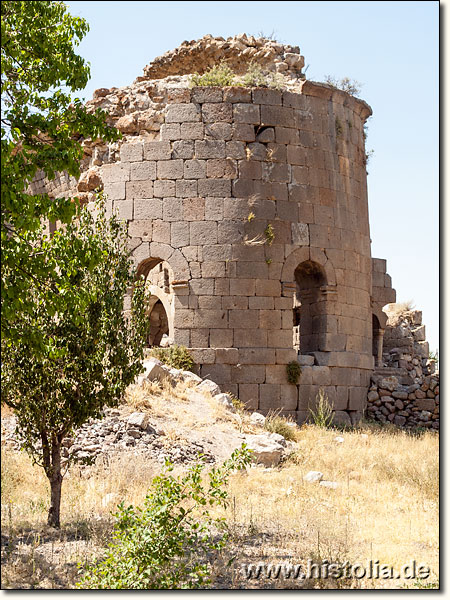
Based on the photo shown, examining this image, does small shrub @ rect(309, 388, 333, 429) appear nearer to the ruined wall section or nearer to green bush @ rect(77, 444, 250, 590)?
the ruined wall section

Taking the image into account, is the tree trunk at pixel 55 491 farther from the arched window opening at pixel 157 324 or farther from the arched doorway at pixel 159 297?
the arched window opening at pixel 157 324

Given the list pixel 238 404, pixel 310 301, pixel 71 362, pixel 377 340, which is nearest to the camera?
pixel 71 362

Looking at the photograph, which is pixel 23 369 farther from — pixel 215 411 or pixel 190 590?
pixel 215 411

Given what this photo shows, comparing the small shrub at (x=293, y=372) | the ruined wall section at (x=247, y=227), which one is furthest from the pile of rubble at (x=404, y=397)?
the small shrub at (x=293, y=372)

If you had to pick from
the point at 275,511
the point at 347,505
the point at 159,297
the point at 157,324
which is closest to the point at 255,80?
the point at 159,297

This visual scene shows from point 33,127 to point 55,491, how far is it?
3.61m

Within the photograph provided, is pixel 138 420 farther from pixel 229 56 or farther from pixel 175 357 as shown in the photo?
pixel 229 56

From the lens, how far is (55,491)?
7.50m

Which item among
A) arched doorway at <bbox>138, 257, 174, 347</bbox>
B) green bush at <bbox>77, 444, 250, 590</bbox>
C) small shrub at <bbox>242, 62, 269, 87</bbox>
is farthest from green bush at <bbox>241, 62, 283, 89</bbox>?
green bush at <bbox>77, 444, 250, 590</bbox>

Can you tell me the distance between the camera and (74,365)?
7.41 m

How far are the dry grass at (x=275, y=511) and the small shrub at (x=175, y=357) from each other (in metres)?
1.44

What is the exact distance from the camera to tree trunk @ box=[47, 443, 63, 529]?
736cm

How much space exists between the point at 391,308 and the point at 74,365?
45.4ft

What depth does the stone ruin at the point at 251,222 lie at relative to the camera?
541 inches
